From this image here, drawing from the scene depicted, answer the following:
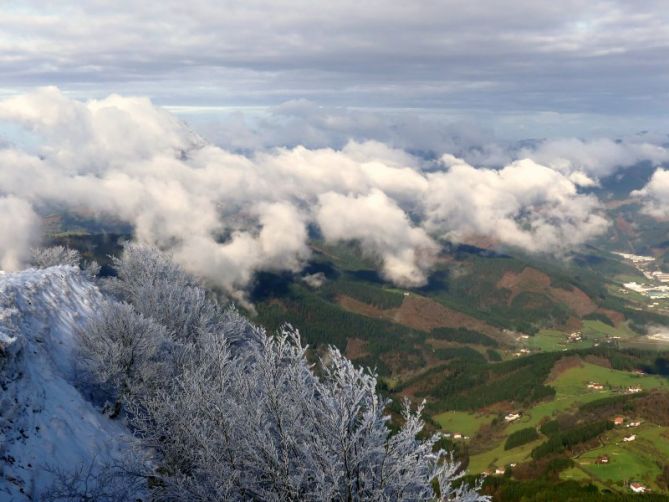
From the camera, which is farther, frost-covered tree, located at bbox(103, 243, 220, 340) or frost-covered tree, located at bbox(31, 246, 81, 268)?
frost-covered tree, located at bbox(31, 246, 81, 268)

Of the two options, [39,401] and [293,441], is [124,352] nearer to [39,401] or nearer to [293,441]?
[39,401]

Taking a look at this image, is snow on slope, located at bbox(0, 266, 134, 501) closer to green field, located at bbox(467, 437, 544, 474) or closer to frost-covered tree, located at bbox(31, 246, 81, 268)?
frost-covered tree, located at bbox(31, 246, 81, 268)

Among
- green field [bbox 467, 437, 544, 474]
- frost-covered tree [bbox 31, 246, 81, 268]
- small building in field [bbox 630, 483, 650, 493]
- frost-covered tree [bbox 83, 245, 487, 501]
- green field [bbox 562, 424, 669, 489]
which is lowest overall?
green field [bbox 467, 437, 544, 474]

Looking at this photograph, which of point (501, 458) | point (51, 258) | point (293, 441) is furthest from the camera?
point (501, 458)

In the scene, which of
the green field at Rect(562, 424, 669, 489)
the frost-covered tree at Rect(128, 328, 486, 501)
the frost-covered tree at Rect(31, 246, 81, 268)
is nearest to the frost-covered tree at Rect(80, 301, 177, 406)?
the frost-covered tree at Rect(128, 328, 486, 501)

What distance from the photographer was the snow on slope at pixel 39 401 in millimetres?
24625

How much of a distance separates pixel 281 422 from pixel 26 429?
18432mm

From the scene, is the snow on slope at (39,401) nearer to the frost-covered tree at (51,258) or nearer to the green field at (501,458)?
the frost-covered tree at (51,258)

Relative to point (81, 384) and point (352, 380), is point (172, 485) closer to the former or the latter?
point (352, 380)

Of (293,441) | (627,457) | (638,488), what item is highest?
(293,441)

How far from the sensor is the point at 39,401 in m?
30.0

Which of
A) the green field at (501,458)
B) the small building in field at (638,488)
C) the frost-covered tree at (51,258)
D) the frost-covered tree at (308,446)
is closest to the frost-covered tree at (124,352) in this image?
the frost-covered tree at (308,446)

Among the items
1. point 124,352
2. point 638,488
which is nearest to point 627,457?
point 638,488

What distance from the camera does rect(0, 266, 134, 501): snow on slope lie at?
2462 centimetres
